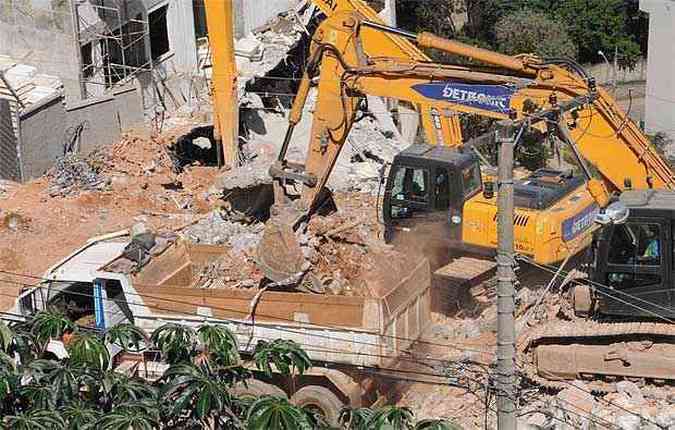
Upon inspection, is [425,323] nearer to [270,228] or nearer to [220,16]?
[270,228]

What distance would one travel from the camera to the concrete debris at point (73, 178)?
79.6ft

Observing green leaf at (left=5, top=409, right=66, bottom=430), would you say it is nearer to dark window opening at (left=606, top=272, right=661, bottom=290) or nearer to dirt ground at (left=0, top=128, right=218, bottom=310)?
dark window opening at (left=606, top=272, right=661, bottom=290)

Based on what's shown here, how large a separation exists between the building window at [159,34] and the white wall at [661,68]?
14.8 meters

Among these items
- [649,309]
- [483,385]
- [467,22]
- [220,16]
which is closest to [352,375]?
[483,385]

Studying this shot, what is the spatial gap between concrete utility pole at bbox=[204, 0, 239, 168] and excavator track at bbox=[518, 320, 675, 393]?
11.8m

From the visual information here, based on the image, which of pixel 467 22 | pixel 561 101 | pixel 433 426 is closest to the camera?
pixel 433 426

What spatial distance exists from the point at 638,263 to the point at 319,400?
4.39m

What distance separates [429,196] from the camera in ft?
56.9

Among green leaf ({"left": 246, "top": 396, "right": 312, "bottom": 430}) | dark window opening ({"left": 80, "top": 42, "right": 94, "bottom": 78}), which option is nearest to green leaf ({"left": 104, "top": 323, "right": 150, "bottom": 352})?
green leaf ({"left": 246, "top": 396, "right": 312, "bottom": 430})

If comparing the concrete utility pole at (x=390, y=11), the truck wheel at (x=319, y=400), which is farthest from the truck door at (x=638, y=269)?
the concrete utility pole at (x=390, y=11)

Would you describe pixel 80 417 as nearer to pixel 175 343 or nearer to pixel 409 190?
pixel 175 343

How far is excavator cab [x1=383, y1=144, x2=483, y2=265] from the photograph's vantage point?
56.4 feet

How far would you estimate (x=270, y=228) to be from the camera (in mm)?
16234

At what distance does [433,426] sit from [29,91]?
1856cm
